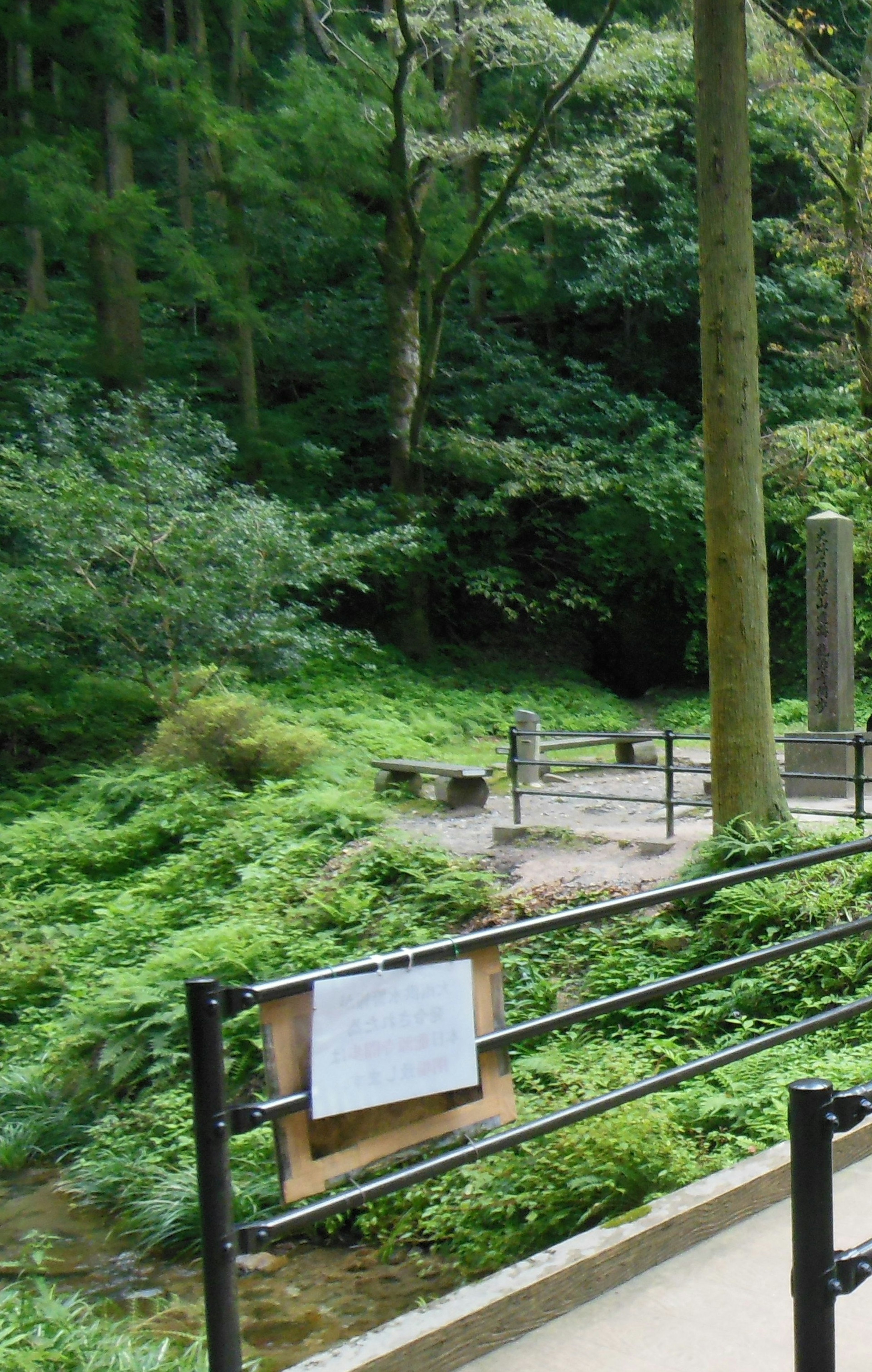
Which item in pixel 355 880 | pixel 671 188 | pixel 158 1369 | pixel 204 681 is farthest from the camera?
pixel 671 188

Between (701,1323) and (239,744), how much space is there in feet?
36.8

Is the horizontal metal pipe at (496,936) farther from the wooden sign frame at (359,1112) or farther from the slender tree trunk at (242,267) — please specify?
the slender tree trunk at (242,267)

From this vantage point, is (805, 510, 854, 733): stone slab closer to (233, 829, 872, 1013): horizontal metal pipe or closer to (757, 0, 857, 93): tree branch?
(757, 0, 857, 93): tree branch

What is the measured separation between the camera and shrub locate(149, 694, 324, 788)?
46.1ft

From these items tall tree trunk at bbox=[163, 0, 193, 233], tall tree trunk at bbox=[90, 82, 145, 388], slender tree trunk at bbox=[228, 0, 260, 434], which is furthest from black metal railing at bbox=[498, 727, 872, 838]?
tall tree trunk at bbox=[163, 0, 193, 233]

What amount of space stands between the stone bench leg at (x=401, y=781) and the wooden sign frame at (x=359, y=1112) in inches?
420

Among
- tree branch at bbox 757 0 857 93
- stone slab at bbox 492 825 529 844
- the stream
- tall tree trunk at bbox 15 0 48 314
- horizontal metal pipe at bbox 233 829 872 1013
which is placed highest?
tall tree trunk at bbox 15 0 48 314

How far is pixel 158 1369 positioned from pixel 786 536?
22.6 meters

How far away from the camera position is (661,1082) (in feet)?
12.3

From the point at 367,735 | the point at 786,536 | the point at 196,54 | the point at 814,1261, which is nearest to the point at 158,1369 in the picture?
the point at 814,1261

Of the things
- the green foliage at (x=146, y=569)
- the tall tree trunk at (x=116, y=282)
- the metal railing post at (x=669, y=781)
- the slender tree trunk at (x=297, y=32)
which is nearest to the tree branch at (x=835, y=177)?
the green foliage at (x=146, y=569)

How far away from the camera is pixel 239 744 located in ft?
45.9

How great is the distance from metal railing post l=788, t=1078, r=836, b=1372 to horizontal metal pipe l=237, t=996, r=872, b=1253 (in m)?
1.11

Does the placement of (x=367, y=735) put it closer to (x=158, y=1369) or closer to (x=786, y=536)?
(x=786, y=536)
